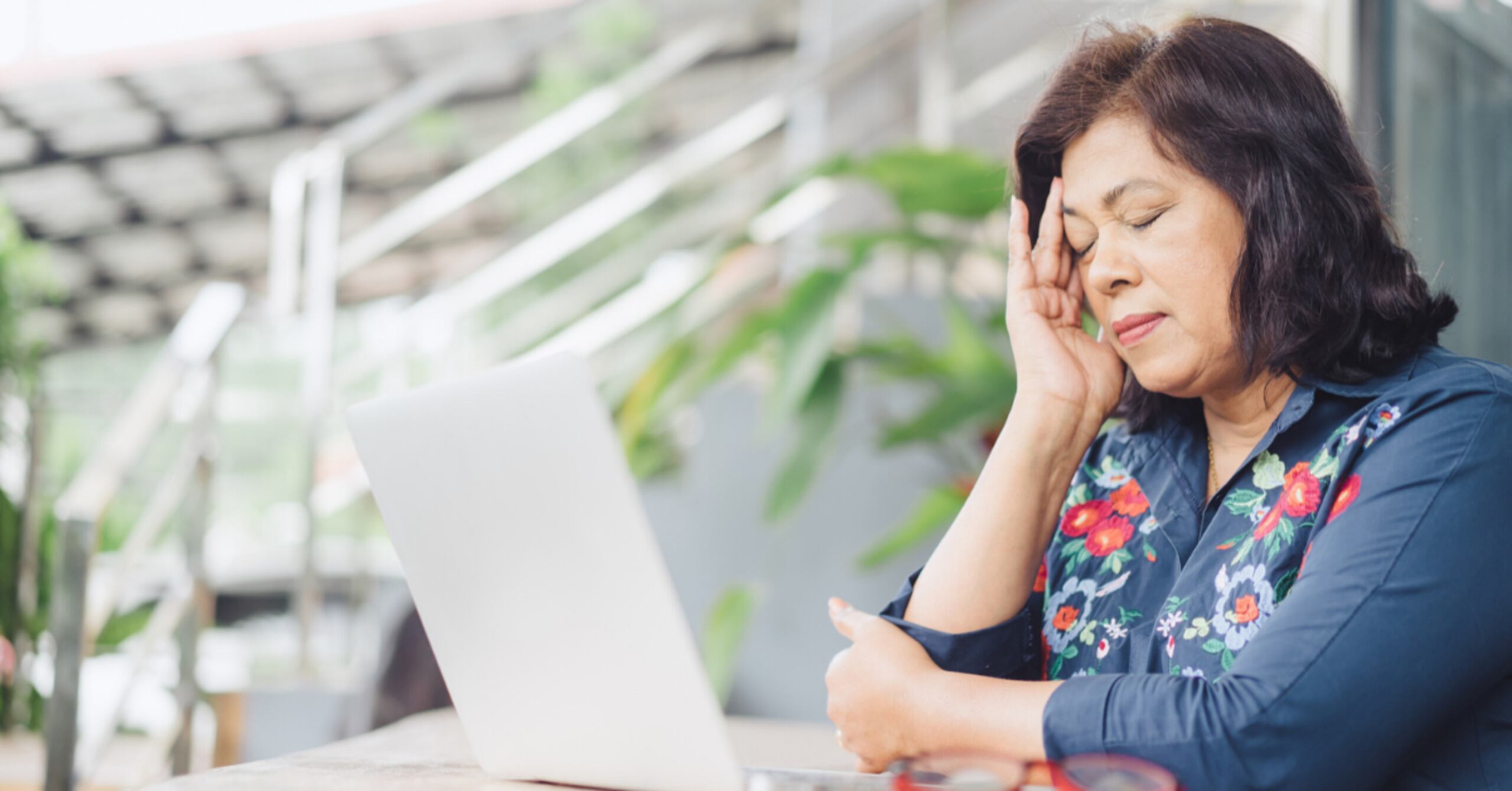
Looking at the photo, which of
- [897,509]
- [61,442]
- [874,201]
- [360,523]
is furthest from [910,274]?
[61,442]

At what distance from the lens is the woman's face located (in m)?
0.94

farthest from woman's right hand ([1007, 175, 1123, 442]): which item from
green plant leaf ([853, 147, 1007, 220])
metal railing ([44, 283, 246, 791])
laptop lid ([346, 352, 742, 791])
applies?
metal railing ([44, 283, 246, 791])

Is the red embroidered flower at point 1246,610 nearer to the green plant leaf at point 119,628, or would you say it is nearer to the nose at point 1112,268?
the nose at point 1112,268

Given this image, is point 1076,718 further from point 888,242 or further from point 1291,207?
point 888,242

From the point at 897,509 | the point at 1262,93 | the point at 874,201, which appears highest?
the point at 874,201

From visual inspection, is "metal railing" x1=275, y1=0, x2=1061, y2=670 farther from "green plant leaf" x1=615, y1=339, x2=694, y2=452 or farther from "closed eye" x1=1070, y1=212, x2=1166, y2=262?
"closed eye" x1=1070, y1=212, x2=1166, y2=262

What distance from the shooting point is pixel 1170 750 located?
0.72 metres

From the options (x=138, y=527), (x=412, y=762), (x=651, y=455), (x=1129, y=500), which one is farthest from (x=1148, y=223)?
(x=138, y=527)

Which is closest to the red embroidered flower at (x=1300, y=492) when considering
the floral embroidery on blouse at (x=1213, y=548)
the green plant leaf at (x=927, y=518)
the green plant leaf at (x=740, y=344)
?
the floral embroidery on blouse at (x=1213, y=548)

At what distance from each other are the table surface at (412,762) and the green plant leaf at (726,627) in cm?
86

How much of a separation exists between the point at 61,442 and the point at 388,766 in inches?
114

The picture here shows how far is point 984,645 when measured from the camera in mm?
978

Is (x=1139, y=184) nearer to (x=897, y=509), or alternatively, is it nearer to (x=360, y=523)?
(x=897, y=509)

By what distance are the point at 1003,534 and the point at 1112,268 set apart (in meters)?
0.24
